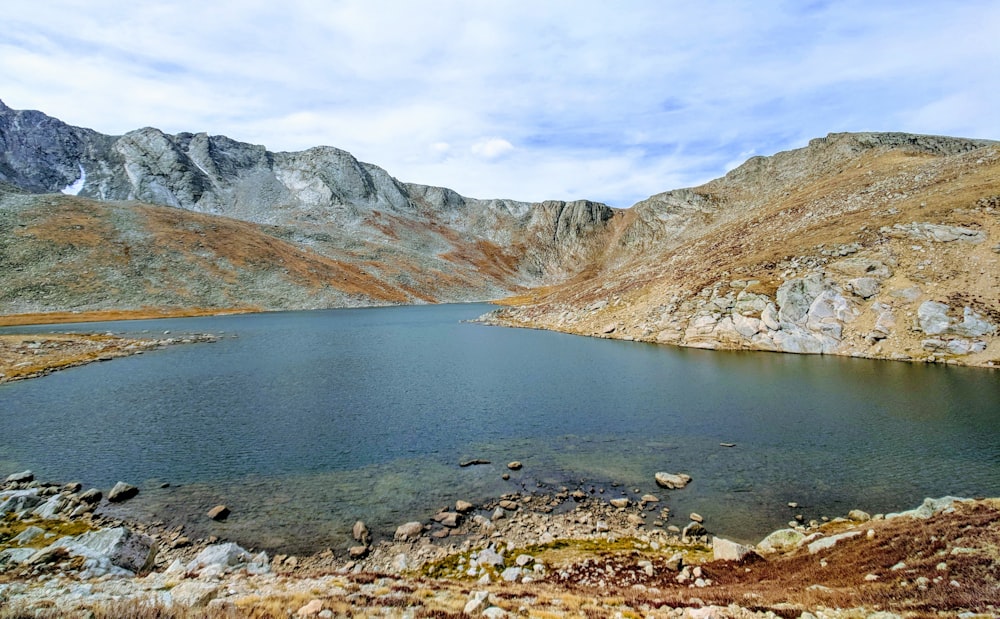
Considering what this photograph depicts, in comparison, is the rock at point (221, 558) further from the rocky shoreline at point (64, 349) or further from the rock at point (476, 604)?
the rocky shoreline at point (64, 349)

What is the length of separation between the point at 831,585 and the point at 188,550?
22.6 meters

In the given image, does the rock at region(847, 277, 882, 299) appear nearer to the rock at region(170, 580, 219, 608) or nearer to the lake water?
the lake water

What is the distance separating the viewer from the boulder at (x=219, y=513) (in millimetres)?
20719

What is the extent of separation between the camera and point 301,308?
504 feet

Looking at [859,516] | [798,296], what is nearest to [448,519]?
[859,516]

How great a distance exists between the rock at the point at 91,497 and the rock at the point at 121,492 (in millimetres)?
436

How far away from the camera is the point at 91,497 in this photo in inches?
877

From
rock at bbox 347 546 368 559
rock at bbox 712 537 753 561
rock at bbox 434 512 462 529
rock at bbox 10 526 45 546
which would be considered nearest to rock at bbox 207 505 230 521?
rock at bbox 10 526 45 546

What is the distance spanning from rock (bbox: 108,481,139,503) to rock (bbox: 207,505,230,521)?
531cm

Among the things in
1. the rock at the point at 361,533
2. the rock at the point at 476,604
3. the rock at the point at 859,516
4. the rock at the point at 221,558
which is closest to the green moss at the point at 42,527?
the rock at the point at 221,558

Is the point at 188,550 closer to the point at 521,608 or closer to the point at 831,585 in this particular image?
the point at 521,608

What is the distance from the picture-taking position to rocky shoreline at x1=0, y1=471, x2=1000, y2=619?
1105 cm

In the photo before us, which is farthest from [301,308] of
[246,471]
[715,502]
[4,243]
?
[715,502]

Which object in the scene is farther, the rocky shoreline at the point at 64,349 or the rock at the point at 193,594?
the rocky shoreline at the point at 64,349
